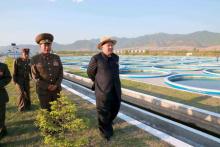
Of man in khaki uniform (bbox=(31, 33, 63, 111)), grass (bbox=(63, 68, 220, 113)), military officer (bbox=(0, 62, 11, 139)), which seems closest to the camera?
man in khaki uniform (bbox=(31, 33, 63, 111))

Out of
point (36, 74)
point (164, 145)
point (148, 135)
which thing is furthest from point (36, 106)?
point (164, 145)

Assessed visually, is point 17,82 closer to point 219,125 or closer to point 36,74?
point 36,74

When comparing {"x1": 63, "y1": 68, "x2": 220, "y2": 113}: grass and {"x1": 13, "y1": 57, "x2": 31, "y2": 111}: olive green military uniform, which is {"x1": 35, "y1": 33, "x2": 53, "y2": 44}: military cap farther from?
{"x1": 63, "y1": 68, "x2": 220, "y2": 113}: grass

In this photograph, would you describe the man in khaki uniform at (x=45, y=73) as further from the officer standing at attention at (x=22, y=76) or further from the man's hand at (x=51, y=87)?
the officer standing at attention at (x=22, y=76)

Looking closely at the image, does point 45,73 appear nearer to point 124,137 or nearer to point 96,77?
point 96,77

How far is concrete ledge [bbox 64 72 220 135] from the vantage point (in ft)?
20.6

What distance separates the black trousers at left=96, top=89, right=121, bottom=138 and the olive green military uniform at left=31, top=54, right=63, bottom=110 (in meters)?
0.79

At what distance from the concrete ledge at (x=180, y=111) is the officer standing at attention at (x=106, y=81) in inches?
116

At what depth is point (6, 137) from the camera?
4.81 m

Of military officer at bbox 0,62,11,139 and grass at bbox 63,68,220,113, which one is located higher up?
military officer at bbox 0,62,11,139

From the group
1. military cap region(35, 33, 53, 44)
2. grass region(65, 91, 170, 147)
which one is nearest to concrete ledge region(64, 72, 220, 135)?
grass region(65, 91, 170, 147)

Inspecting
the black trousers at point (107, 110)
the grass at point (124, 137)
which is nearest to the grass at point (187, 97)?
the grass at point (124, 137)

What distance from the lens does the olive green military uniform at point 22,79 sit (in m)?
6.50

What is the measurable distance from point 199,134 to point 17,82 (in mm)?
4385
